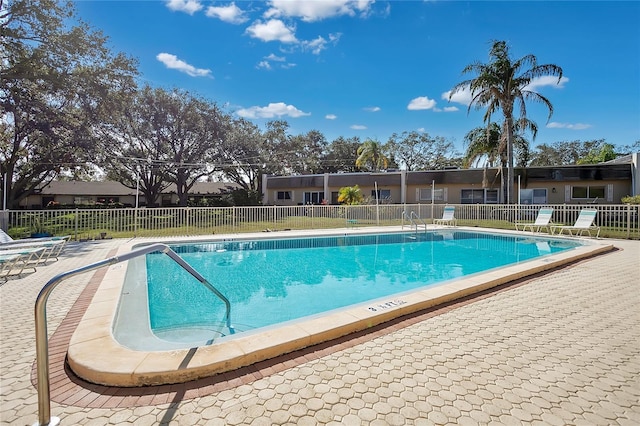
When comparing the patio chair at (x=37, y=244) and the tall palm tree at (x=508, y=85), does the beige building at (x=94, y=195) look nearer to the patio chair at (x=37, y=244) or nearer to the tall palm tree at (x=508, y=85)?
the tall palm tree at (x=508, y=85)

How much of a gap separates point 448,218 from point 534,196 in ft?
31.5

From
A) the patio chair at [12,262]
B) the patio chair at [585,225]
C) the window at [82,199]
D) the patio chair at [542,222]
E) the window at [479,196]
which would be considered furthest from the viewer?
the window at [82,199]

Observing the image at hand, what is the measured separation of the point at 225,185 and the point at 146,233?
2737 cm

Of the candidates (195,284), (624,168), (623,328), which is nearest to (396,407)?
(623,328)

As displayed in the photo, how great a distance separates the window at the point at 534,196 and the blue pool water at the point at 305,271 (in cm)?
1139

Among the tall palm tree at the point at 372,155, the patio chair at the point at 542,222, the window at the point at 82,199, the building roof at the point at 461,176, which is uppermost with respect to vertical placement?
the tall palm tree at the point at 372,155

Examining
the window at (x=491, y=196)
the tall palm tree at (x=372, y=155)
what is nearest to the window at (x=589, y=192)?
the window at (x=491, y=196)

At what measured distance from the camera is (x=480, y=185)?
23.4 meters

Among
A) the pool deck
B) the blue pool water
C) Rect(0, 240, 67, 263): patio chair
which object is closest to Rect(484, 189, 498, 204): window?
the blue pool water

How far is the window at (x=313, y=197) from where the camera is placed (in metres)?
28.8

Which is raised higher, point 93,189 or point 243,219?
point 93,189

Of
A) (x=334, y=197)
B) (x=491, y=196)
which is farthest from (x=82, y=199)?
(x=491, y=196)

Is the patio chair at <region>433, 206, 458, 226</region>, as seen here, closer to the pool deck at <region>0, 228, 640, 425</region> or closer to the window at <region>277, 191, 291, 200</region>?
the pool deck at <region>0, 228, 640, 425</region>

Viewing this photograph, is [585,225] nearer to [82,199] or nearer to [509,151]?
[509,151]
